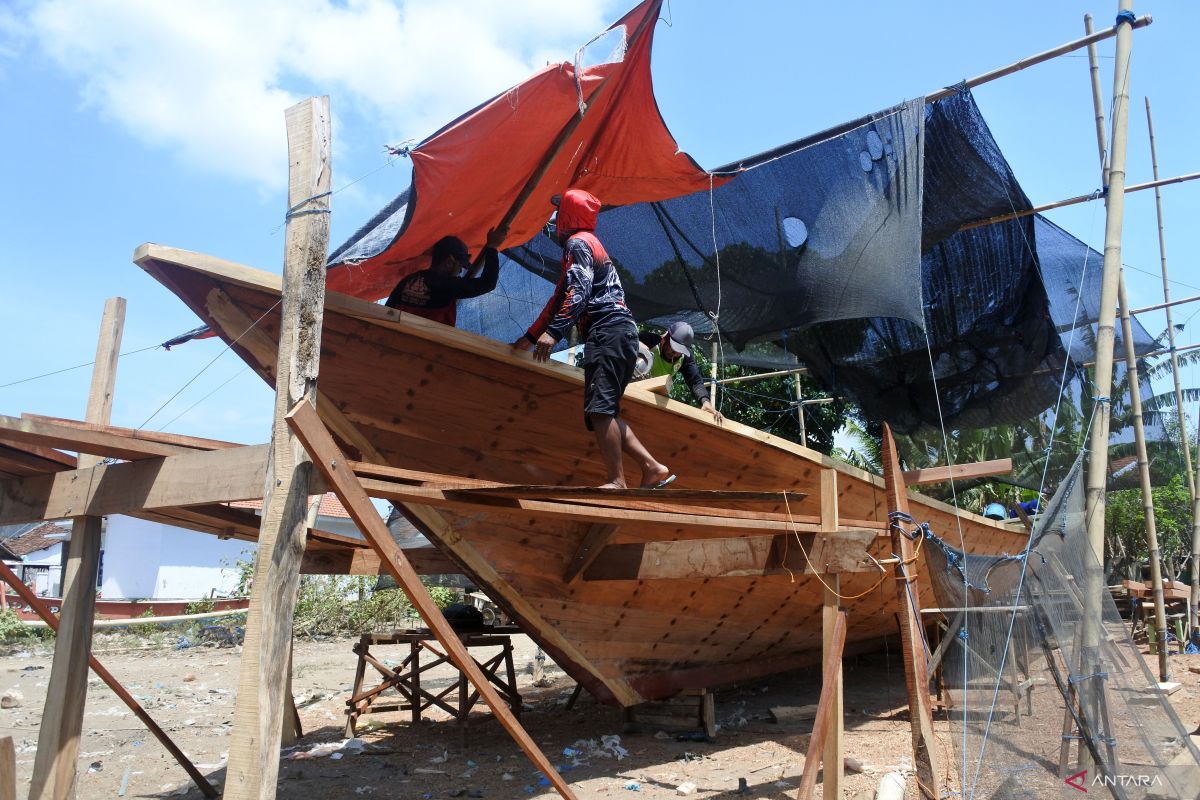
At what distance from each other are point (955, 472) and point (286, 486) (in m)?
4.43

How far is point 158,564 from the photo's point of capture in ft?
77.7

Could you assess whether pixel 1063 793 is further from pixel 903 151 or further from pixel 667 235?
pixel 667 235

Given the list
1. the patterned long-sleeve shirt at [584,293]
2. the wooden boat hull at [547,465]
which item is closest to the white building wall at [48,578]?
the wooden boat hull at [547,465]

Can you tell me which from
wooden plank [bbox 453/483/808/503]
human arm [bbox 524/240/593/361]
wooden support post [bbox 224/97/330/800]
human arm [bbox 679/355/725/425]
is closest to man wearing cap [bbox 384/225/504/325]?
human arm [bbox 524/240/593/361]

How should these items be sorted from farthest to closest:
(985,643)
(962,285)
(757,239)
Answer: (962,285)
(757,239)
(985,643)

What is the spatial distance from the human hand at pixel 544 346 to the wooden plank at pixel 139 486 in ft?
4.11

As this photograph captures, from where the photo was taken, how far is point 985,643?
4.37 metres

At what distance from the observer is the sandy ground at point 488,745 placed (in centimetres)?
532

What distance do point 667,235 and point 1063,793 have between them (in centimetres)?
457

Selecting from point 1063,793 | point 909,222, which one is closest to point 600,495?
point 1063,793

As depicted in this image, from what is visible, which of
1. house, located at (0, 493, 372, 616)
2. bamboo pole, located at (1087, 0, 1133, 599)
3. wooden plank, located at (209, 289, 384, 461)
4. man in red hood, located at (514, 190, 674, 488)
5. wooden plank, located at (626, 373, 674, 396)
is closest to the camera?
wooden plank, located at (209, 289, 384, 461)

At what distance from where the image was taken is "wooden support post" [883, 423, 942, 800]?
13.6 feet

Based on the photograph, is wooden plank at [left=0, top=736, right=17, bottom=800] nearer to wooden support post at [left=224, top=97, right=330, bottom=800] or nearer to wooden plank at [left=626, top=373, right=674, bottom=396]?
wooden support post at [left=224, top=97, right=330, bottom=800]

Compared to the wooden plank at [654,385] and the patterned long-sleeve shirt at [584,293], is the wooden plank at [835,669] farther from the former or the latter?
the patterned long-sleeve shirt at [584,293]
